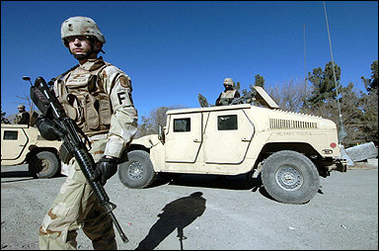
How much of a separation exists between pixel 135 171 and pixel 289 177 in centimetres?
300

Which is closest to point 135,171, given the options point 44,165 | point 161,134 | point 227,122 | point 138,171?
point 138,171

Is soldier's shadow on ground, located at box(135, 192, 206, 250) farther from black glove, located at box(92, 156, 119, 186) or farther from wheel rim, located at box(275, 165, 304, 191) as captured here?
wheel rim, located at box(275, 165, 304, 191)

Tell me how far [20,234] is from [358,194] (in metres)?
4.93

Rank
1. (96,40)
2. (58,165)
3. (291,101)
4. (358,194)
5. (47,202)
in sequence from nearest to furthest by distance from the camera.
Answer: (96,40) < (47,202) < (358,194) < (58,165) < (291,101)

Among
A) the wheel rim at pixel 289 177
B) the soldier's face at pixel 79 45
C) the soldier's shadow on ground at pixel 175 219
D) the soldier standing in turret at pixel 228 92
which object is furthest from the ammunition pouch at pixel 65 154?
the soldier standing in turret at pixel 228 92

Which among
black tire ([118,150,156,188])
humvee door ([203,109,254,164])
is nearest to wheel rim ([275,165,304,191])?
humvee door ([203,109,254,164])

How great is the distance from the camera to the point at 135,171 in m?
4.56

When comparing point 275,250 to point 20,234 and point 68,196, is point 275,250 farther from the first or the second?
point 20,234

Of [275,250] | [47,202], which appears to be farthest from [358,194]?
[47,202]

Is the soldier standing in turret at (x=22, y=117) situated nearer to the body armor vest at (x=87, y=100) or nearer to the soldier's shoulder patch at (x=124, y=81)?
the body armor vest at (x=87, y=100)

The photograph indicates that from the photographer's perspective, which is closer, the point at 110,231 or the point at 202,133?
the point at 110,231

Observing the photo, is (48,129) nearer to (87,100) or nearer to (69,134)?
(69,134)

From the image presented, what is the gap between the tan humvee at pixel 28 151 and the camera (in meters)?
5.64

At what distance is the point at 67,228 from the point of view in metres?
1.23
